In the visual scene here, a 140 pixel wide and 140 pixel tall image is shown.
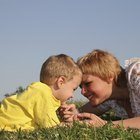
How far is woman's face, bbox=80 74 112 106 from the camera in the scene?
7.49m

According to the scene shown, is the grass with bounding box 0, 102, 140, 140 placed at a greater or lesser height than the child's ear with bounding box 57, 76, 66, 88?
lesser

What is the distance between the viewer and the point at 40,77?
21.9 feet

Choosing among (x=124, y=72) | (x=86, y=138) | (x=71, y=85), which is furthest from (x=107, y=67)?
(x=86, y=138)

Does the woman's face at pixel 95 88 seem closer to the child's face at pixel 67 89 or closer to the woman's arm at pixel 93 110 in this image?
the child's face at pixel 67 89

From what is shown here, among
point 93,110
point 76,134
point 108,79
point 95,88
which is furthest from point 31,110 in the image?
point 93,110

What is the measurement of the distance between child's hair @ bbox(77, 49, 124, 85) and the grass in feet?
7.51

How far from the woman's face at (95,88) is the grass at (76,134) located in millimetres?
2299

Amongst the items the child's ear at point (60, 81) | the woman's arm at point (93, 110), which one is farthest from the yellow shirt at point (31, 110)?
the woman's arm at point (93, 110)

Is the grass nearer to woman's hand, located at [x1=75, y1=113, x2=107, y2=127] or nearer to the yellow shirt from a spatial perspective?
woman's hand, located at [x1=75, y1=113, x2=107, y2=127]

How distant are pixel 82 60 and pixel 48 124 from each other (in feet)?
6.46

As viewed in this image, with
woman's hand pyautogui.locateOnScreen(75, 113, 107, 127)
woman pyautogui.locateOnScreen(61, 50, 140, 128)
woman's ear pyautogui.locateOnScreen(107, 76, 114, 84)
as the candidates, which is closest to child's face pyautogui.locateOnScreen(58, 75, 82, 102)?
woman's hand pyautogui.locateOnScreen(75, 113, 107, 127)

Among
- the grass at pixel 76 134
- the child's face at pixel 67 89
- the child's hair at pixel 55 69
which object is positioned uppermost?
the child's hair at pixel 55 69

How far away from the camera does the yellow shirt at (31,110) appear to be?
5910 millimetres

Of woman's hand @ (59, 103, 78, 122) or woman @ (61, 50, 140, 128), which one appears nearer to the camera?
woman's hand @ (59, 103, 78, 122)
